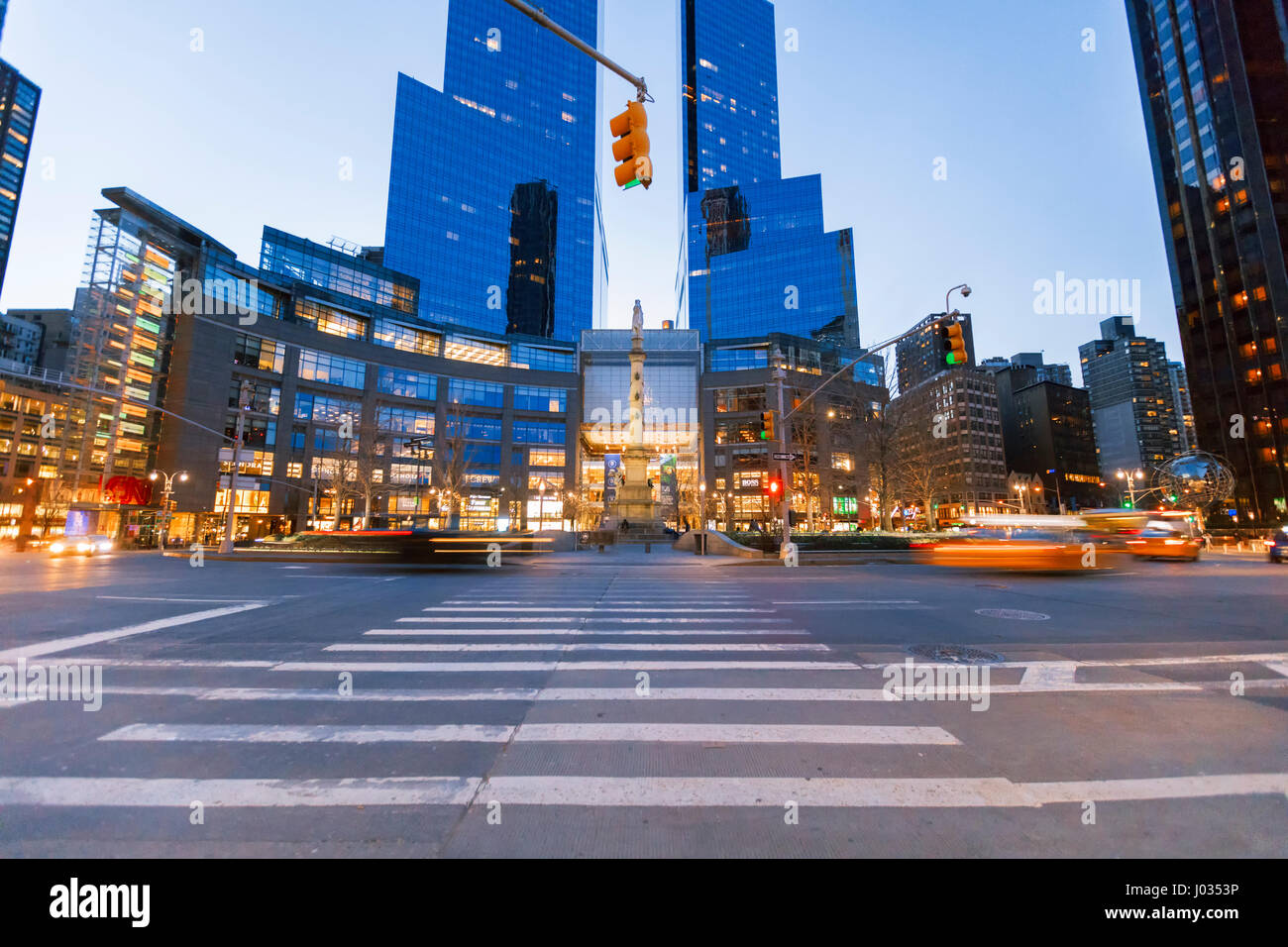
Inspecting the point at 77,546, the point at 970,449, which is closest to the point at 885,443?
the point at 77,546

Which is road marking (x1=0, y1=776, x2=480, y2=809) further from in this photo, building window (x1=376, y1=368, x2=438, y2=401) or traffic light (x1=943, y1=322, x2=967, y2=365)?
building window (x1=376, y1=368, x2=438, y2=401)

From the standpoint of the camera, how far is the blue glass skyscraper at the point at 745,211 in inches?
4252

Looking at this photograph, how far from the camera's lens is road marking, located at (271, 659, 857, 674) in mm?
5859

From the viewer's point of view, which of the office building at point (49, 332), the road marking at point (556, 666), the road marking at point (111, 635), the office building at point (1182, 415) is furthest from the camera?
the office building at point (1182, 415)

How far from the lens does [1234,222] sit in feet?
176

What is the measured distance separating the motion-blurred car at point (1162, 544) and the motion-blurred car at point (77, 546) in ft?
183

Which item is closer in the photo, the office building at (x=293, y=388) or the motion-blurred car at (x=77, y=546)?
the motion-blurred car at (x=77, y=546)

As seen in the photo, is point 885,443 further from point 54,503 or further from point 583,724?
point 54,503

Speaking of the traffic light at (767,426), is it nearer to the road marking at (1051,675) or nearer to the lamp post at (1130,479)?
the road marking at (1051,675)

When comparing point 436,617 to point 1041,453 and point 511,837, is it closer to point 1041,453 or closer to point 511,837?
point 511,837

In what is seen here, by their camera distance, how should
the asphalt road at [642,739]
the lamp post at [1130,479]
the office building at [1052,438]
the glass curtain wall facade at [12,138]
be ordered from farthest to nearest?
1. the office building at [1052,438]
2. the glass curtain wall facade at [12,138]
3. the lamp post at [1130,479]
4. the asphalt road at [642,739]

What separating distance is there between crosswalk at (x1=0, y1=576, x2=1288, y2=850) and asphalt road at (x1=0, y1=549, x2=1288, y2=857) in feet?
0.10

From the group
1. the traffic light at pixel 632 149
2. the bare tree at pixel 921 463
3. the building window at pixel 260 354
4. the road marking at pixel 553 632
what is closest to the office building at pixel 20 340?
the building window at pixel 260 354

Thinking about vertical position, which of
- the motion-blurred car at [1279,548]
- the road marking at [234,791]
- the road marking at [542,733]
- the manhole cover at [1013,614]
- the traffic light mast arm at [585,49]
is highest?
the traffic light mast arm at [585,49]
